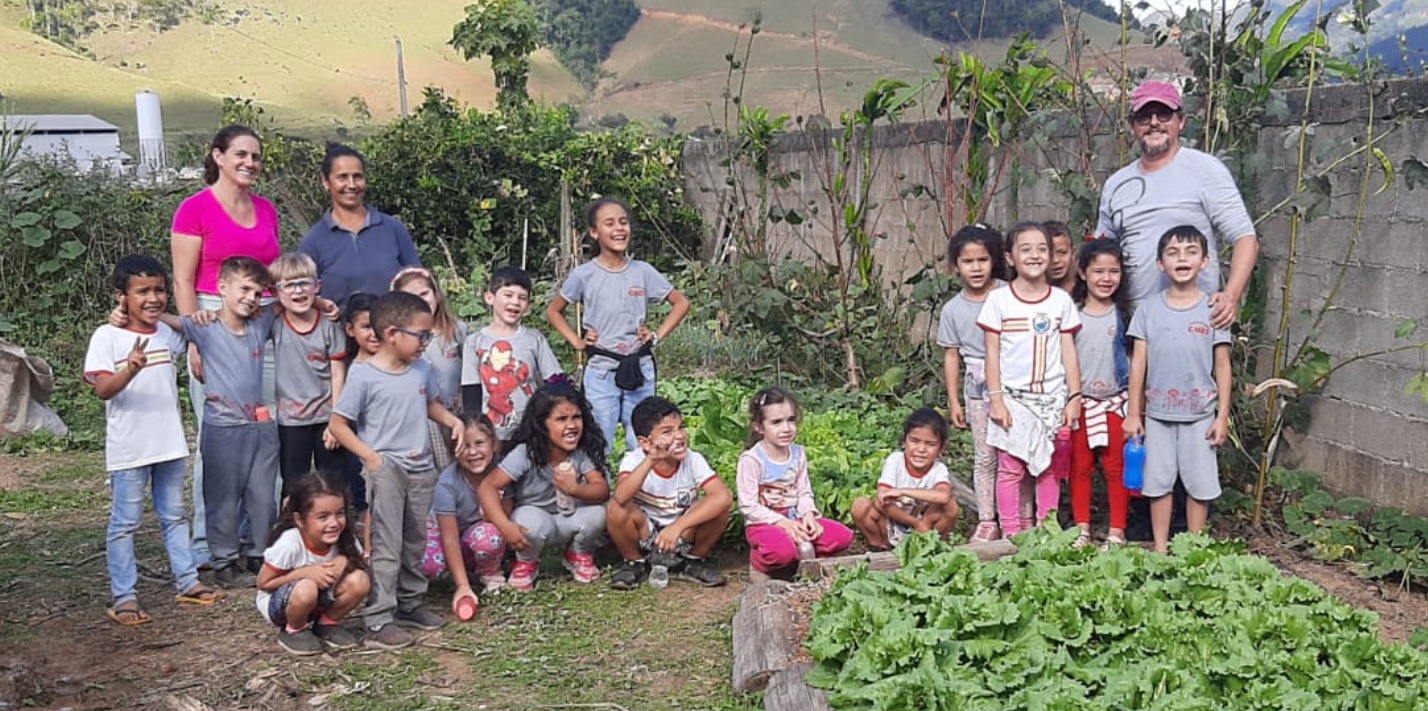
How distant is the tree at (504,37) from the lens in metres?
14.3

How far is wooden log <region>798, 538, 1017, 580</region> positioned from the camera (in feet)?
14.8

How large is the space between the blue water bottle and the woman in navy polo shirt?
10.3 feet

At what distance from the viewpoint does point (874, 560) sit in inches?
179

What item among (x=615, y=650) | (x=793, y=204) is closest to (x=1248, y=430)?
(x=615, y=650)

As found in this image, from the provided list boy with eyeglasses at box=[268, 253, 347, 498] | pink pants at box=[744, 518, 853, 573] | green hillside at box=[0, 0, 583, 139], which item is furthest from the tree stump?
green hillside at box=[0, 0, 583, 139]

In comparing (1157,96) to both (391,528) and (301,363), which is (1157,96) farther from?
(301,363)

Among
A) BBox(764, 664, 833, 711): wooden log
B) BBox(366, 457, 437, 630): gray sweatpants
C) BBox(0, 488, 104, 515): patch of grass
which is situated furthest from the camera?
BBox(0, 488, 104, 515): patch of grass

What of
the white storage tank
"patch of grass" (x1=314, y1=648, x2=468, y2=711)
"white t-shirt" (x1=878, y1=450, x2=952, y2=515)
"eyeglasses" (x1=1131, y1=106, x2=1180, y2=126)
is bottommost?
"patch of grass" (x1=314, y1=648, x2=468, y2=711)

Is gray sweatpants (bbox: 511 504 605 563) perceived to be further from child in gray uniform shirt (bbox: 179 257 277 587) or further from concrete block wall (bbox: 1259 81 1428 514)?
concrete block wall (bbox: 1259 81 1428 514)

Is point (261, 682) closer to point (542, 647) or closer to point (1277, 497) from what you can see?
point (542, 647)

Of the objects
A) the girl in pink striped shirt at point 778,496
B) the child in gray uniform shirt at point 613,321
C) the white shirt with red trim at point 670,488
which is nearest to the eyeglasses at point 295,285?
the child in gray uniform shirt at point 613,321

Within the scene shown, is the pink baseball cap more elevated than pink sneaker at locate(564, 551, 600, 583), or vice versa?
the pink baseball cap

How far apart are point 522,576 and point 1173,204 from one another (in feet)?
9.71

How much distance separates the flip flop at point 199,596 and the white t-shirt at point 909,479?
268 centimetres
